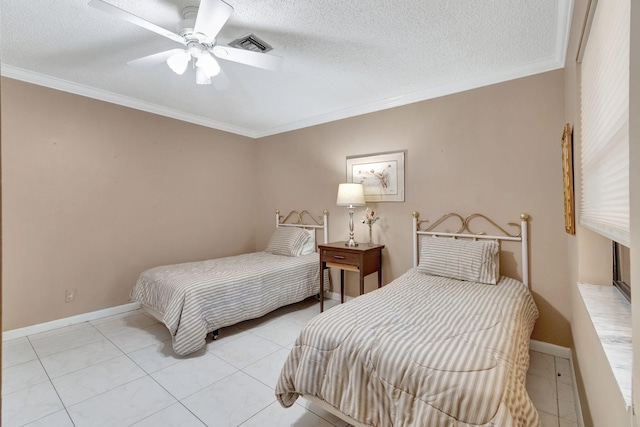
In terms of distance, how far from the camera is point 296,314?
3.62 metres

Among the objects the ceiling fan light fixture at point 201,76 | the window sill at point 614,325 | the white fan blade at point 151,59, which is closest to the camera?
the window sill at point 614,325

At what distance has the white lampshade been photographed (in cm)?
353

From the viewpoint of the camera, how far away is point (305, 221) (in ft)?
14.4

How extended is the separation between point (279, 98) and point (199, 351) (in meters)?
2.57

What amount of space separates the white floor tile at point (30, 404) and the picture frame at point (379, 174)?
A: 311 cm

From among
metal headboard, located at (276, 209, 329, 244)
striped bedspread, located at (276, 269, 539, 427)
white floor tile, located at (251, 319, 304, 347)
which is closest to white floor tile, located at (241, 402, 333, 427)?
striped bedspread, located at (276, 269, 539, 427)

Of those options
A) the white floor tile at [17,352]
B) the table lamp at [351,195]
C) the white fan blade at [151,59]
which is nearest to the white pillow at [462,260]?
the table lamp at [351,195]

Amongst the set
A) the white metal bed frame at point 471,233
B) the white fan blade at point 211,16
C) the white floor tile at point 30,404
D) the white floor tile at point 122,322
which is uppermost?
the white fan blade at point 211,16

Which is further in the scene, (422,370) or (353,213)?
(353,213)

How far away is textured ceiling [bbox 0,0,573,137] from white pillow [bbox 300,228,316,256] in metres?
1.57

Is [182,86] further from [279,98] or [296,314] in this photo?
[296,314]

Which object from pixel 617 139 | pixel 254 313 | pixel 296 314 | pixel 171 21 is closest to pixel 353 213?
pixel 296 314

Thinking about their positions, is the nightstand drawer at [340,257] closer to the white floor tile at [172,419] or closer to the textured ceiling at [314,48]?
the textured ceiling at [314,48]

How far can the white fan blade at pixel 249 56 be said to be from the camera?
221 centimetres
